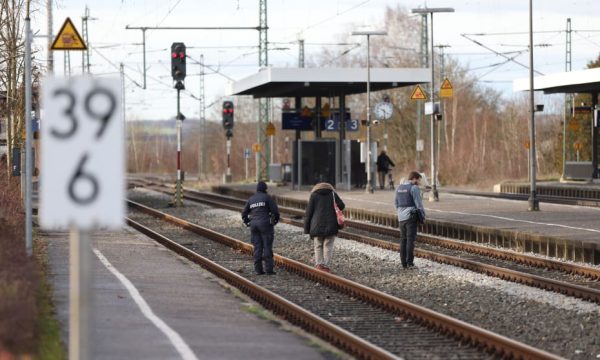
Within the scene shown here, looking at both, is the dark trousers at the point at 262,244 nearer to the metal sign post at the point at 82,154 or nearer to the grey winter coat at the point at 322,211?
the grey winter coat at the point at 322,211

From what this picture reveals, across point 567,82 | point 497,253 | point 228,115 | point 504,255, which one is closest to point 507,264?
point 504,255

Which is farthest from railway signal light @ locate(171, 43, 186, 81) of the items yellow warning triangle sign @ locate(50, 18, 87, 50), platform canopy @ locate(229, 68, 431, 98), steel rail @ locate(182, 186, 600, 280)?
yellow warning triangle sign @ locate(50, 18, 87, 50)

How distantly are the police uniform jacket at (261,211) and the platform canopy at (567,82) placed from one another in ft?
93.1

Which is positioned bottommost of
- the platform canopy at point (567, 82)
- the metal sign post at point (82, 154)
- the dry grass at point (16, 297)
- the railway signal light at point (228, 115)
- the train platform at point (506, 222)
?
the train platform at point (506, 222)

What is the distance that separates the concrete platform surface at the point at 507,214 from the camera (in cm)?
2761

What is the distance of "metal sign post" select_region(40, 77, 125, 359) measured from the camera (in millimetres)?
Result: 6361

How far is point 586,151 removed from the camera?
230 feet

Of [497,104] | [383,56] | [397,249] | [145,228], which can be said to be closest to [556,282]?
[397,249]

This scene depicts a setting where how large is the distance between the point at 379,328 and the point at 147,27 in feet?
108

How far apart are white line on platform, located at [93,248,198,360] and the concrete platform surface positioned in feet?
32.2

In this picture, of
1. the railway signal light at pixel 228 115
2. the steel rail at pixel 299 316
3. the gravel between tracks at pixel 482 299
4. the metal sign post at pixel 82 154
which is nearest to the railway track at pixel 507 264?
the gravel between tracks at pixel 482 299

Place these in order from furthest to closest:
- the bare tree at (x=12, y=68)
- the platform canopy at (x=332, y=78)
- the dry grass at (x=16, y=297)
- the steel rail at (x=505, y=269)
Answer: the platform canopy at (x=332, y=78), the bare tree at (x=12, y=68), the steel rail at (x=505, y=269), the dry grass at (x=16, y=297)

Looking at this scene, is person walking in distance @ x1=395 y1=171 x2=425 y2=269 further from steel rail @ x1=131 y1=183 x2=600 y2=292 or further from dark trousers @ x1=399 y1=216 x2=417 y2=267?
steel rail @ x1=131 y1=183 x2=600 y2=292

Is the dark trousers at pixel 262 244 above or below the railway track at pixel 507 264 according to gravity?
above
